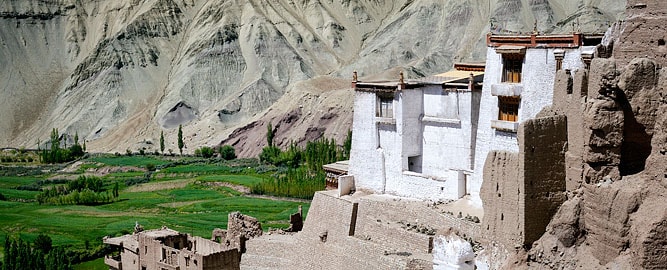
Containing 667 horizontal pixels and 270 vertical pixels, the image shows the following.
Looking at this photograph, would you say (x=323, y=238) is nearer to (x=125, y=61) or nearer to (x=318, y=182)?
(x=318, y=182)

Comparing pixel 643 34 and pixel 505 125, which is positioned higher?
pixel 643 34

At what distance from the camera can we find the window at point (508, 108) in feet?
71.4

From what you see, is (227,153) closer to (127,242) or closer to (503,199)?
(127,242)

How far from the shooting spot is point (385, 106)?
86.8ft

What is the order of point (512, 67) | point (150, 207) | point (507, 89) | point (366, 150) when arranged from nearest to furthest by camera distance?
point (507, 89), point (512, 67), point (366, 150), point (150, 207)

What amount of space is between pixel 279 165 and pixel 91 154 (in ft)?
68.4

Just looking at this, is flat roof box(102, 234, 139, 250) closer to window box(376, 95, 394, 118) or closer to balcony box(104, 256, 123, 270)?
balcony box(104, 256, 123, 270)

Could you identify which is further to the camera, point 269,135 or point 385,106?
point 269,135

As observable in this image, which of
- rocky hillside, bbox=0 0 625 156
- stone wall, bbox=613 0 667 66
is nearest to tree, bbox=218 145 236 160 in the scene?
rocky hillside, bbox=0 0 625 156

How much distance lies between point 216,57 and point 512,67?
7252 cm

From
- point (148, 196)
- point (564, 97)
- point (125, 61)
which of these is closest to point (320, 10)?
point (125, 61)

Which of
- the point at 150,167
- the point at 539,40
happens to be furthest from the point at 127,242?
the point at 150,167

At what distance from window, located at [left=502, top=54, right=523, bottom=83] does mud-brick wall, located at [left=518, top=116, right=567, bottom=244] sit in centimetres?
595

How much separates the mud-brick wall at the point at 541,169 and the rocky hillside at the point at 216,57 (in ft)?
167
